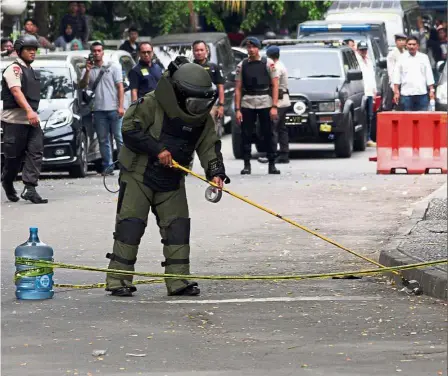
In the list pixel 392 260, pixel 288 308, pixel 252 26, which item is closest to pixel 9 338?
pixel 288 308

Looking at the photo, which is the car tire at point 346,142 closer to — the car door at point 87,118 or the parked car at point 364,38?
the car door at point 87,118

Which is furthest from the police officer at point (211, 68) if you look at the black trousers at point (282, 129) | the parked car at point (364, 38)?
the parked car at point (364, 38)

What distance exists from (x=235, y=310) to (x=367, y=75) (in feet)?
59.0

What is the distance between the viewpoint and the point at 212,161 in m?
10.6

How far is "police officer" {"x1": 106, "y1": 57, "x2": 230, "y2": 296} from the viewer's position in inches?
412

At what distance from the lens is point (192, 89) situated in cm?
1032

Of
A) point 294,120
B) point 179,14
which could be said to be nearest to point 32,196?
point 294,120

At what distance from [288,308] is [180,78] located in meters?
1.75

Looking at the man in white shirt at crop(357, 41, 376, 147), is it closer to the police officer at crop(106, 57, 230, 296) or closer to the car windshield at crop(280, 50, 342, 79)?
the car windshield at crop(280, 50, 342, 79)

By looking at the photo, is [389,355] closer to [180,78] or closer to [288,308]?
[288,308]

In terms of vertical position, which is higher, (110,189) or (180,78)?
(180,78)

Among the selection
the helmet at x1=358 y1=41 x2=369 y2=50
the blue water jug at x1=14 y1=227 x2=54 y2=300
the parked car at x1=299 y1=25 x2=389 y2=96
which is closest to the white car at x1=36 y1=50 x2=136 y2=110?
the helmet at x1=358 y1=41 x2=369 y2=50

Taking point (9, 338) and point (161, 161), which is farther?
point (161, 161)

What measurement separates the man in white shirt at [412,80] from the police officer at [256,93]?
3489mm
